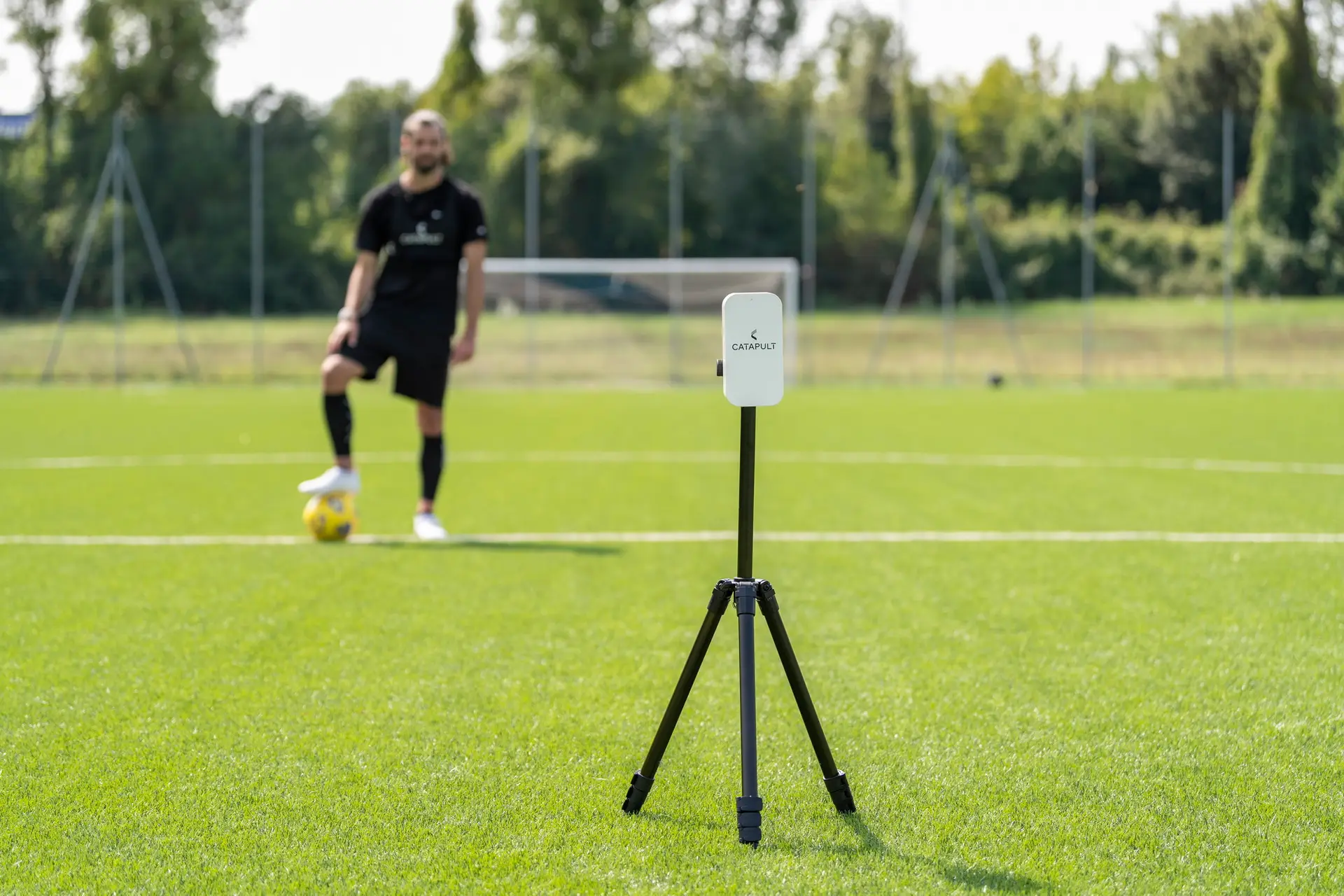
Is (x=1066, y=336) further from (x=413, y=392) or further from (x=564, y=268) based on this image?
(x=413, y=392)

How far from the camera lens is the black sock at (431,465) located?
7.44 m

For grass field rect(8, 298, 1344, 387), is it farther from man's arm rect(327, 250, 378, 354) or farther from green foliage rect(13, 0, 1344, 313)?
man's arm rect(327, 250, 378, 354)

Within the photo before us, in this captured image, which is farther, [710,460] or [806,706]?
[710,460]

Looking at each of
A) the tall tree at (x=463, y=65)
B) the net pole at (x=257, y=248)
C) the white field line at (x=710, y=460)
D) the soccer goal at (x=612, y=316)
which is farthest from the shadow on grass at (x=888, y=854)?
the tall tree at (x=463, y=65)

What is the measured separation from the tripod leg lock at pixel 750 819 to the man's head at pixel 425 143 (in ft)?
15.6

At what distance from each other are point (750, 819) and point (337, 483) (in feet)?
14.9

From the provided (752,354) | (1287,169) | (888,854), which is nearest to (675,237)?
(1287,169)

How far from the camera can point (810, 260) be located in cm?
2677

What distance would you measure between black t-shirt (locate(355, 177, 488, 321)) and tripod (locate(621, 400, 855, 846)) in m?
4.53

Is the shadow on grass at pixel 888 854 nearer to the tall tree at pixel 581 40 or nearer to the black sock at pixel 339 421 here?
the black sock at pixel 339 421

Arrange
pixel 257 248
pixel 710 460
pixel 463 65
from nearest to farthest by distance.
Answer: pixel 710 460 → pixel 257 248 → pixel 463 65

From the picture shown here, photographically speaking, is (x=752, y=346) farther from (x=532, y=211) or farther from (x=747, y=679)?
(x=532, y=211)

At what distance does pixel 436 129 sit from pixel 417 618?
9.03ft

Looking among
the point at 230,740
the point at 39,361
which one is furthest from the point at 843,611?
the point at 39,361
